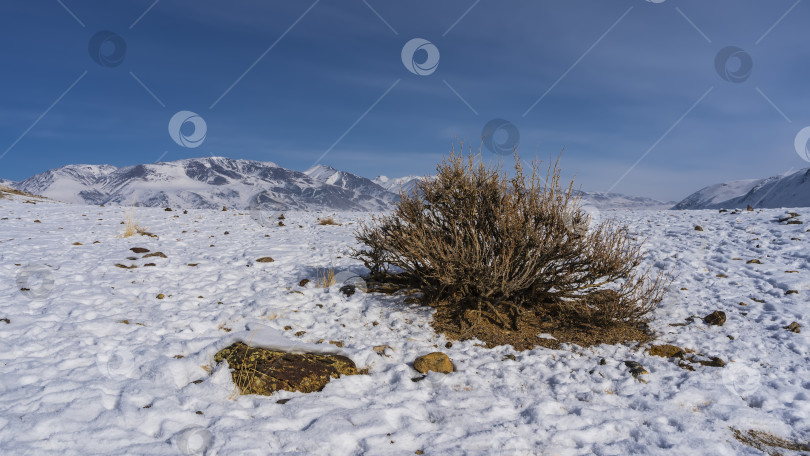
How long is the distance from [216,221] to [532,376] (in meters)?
12.1

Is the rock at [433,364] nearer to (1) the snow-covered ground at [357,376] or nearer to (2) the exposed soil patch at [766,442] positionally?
(1) the snow-covered ground at [357,376]

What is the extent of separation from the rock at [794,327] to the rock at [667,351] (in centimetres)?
155

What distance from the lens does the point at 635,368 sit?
430cm

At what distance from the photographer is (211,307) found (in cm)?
588

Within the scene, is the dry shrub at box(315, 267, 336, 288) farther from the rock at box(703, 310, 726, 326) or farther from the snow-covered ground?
the rock at box(703, 310, 726, 326)

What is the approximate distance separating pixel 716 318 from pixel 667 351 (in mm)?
1216

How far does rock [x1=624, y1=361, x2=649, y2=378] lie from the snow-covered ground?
6cm

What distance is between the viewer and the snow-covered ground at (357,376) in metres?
3.19

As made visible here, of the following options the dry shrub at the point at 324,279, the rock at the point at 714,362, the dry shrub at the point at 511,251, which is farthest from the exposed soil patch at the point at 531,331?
the dry shrub at the point at 324,279

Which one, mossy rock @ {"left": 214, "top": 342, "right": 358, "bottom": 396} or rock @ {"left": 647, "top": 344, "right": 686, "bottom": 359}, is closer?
mossy rock @ {"left": 214, "top": 342, "right": 358, "bottom": 396}

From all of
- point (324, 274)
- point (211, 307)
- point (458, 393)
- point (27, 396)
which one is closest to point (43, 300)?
point (211, 307)

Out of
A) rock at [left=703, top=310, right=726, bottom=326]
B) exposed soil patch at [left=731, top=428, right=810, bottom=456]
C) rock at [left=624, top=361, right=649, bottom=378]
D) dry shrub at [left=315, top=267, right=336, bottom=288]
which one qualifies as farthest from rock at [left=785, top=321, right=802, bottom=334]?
dry shrub at [left=315, top=267, right=336, bottom=288]

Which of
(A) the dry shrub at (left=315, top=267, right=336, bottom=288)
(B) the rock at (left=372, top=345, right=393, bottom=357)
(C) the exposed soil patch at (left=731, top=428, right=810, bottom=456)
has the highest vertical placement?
(A) the dry shrub at (left=315, top=267, right=336, bottom=288)

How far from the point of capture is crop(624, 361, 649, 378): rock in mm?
4250
